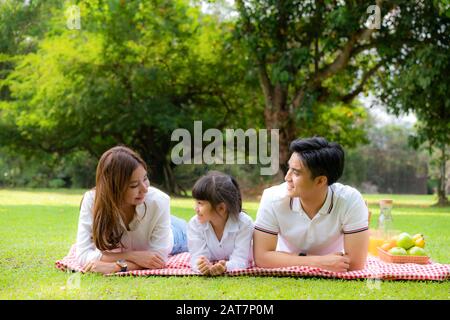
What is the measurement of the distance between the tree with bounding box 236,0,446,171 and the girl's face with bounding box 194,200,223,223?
11.4 m

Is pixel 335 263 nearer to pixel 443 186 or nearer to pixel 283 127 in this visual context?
pixel 283 127

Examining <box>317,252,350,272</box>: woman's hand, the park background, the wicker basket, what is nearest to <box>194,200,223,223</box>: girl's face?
<box>317,252,350,272</box>: woman's hand

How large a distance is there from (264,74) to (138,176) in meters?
14.0

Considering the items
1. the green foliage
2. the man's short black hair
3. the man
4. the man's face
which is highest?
the man's short black hair

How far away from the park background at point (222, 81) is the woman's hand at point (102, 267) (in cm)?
611

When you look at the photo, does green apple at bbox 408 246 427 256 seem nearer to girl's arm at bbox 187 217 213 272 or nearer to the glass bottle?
the glass bottle

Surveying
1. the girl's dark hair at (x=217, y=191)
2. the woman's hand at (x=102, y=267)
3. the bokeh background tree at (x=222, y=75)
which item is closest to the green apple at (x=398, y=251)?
the girl's dark hair at (x=217, y=191)

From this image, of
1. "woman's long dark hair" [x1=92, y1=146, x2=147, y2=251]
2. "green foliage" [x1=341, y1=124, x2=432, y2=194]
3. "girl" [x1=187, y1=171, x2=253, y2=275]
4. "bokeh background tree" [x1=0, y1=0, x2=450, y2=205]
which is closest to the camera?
"woman's long dark hair" [x1=92, y1=146, x2=147, y2=251]

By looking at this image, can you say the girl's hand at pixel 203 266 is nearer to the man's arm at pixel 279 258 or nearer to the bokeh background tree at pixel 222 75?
the man's arm at pixel 279 258

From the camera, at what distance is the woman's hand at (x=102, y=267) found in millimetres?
4668

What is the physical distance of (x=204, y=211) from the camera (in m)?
4.79

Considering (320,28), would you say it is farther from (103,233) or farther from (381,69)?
(103,233)

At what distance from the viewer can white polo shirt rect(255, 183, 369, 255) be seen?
15.3 ft

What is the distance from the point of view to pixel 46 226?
9.66 m
